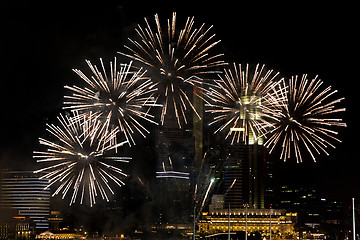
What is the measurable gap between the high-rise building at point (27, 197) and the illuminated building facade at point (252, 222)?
42.5 m

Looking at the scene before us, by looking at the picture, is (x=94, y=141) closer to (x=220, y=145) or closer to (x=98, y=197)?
(x=220, y=145)

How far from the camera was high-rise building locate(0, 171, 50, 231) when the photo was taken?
447ft

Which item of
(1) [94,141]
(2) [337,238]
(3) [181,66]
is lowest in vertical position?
(2) [337,238]

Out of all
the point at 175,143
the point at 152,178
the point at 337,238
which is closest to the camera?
the point at 152,178

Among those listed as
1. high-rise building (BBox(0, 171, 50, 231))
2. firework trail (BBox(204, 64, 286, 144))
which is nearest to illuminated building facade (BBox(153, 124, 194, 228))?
firework trail (BBox(204, 64, 286, 144))

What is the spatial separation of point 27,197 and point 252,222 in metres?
57.6

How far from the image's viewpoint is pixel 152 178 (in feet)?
222

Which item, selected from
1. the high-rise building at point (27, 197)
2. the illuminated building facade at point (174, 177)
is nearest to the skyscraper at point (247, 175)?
the high-rise building at point (27, 197)

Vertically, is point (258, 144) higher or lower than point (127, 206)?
higher

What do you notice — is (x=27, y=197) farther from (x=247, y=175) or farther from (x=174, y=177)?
(x=174, y=177)

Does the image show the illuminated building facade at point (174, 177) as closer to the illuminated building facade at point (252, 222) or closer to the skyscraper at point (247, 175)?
the illuminated building facade at point (252, 222)

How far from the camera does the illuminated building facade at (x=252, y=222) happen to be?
13750 centimetres

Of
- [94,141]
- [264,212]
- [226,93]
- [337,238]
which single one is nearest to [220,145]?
[94,141]

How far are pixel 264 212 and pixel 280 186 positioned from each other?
62.0 feet
